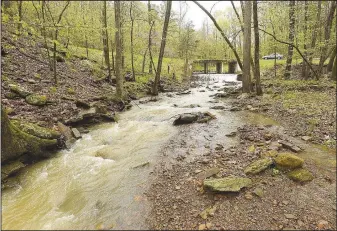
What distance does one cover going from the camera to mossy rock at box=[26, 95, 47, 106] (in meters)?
7.72

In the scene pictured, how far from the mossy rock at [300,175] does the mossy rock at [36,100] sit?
7.81 metres

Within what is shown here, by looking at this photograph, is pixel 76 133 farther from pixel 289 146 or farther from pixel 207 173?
pixel 289 146

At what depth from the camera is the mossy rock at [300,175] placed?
3.80 meters

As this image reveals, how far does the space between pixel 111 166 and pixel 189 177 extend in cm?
188

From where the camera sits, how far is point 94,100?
10.4 m

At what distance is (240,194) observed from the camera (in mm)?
3615

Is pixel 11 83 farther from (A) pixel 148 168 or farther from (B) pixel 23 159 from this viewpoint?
(A) pixel 148 168

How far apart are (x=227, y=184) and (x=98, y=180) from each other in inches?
98.4

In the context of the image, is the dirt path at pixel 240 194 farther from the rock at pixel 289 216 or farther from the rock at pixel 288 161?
the rock at pixel 288 161

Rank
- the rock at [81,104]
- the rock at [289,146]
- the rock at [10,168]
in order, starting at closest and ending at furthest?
the rock at [10,168]
the rock at [289,146]
the rock at [81,104]

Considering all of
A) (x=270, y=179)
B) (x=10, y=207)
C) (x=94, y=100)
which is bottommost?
(x=10, y=207)

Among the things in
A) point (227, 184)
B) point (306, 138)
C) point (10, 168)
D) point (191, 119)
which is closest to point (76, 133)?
point (10, 168)

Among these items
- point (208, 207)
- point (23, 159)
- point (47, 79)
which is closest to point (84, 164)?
point (23, 159)

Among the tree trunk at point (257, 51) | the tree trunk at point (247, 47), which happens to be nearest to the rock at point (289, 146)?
the tree trunk at point (257, 51)
